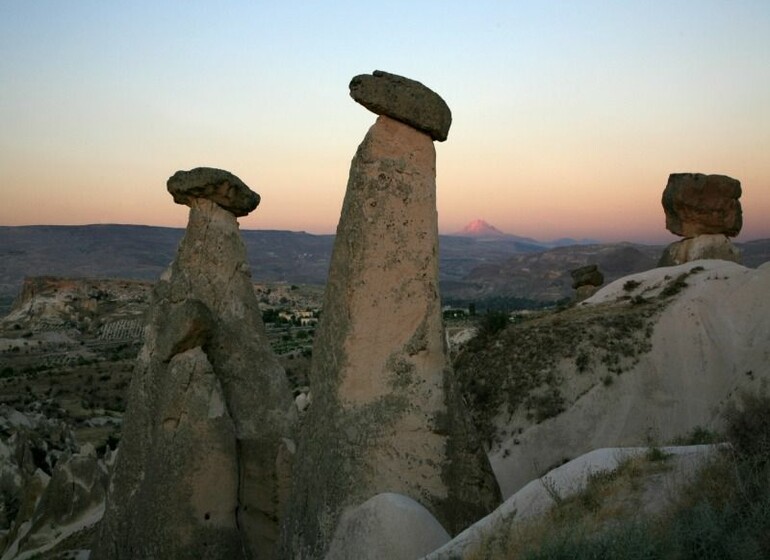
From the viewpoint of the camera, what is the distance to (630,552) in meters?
3.57

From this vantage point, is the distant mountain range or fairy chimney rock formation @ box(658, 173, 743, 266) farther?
the distant mountain range

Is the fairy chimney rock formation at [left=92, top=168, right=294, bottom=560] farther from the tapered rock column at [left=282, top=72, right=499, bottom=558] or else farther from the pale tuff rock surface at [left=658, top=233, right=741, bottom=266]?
the pale tuff rock surface at [left=658, top=233, right=741, bottom=266]

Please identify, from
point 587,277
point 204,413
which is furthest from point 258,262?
point 204,413

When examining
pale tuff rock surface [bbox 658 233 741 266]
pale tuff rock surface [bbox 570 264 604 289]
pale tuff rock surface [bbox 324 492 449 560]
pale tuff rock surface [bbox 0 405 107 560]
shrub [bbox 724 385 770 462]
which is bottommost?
pale tuff rock surface [bbox 0 405 107 560]

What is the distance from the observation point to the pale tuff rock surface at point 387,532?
525 cm

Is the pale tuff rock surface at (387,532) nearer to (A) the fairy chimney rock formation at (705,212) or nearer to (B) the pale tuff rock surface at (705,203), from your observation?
(A) the fairy chimney rock formation at (705,212)

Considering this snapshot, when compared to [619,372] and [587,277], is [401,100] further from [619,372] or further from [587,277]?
[587,277]

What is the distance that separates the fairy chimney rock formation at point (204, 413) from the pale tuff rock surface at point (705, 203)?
15.2m

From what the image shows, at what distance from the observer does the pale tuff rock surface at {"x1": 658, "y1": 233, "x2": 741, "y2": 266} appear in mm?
19656

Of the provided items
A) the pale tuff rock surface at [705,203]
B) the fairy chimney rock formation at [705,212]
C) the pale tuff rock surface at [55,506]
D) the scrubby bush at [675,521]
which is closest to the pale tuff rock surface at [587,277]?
the fairy chimney rock formation at [705,212]

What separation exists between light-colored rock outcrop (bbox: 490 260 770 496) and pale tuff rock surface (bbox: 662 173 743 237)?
6001 millimetres

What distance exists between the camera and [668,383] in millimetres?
12414

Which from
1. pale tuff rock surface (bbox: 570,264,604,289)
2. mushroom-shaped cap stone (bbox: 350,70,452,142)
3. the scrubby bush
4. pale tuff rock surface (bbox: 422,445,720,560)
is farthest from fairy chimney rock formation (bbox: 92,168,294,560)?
pale tuff rock surface (bbox: 570,264,604,289)

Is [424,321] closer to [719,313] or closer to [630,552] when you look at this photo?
[630,552]
